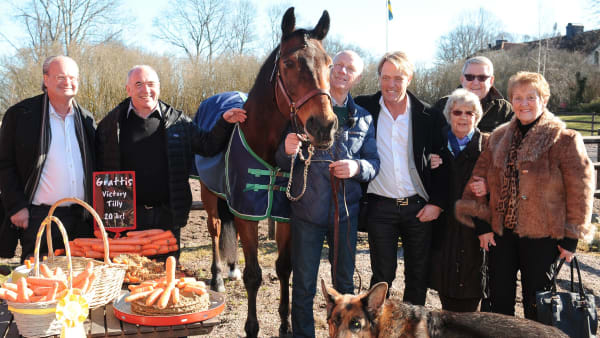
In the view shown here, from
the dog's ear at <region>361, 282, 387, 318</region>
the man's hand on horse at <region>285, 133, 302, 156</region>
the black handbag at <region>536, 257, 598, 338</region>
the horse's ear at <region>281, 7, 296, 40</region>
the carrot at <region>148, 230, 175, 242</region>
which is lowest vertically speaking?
the black handbag at <region>536, 257, 598, 338</region>

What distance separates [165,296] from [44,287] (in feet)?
1.85

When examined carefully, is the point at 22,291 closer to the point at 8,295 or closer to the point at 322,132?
the point at 8,295

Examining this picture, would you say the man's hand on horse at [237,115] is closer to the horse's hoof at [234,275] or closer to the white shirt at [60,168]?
the white shirt at [60,168]

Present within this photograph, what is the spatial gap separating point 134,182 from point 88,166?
0.47 meters

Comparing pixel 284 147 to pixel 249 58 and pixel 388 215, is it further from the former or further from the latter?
pixel 249 58

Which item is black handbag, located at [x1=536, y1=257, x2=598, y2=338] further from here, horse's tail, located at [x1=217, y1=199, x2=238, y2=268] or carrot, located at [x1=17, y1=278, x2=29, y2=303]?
horse's tail, located at [x1=217, y1=199, x2=238, y2=268]

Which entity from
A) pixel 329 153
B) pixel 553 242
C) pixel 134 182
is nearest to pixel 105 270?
pixel 134 182

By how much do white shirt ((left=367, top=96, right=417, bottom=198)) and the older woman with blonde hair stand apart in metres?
0.43

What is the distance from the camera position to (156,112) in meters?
3.62

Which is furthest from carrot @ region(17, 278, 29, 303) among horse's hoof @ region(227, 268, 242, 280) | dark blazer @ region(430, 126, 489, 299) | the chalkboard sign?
horse's hoof @ region(227, 268, 242, 280)

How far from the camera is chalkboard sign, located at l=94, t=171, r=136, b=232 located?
329 centimetres

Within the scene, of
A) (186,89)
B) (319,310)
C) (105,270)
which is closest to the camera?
(105,270)

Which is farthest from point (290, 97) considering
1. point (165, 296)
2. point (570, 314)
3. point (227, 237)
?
point (227, 237)

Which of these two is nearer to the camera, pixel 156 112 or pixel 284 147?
pixel 284 147
